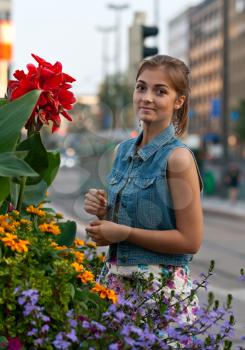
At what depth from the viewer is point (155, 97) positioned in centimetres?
314

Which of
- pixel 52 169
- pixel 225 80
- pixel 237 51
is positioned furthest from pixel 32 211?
pixel 237 51

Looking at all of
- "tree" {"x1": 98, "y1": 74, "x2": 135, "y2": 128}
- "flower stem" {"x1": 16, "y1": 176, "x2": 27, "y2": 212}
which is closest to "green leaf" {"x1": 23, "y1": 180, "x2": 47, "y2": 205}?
"flower stem" {"x1": 16, "y1": 176, "x2": 27, "y2": 212}

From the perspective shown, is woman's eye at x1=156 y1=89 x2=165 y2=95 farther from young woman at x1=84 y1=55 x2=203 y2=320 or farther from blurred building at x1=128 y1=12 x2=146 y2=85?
blurred building at x1=128 y1=12 x2=146 y2=85

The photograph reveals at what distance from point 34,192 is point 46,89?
46 cm

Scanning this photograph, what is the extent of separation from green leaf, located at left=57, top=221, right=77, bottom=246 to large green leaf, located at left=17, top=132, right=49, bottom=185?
0.27 metres

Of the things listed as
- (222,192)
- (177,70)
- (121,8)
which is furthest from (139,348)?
(121,8)

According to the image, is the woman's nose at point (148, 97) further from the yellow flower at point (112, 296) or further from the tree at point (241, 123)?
the tree at point (241, 123)

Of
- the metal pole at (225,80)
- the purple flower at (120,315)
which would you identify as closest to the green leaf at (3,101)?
the purple flower at (120,315)

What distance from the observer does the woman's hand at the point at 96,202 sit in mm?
3127

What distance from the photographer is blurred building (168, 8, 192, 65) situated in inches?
6521

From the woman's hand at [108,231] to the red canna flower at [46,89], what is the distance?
49 cm

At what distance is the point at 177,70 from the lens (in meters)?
3.16

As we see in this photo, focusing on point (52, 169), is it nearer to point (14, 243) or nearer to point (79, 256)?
point (79, 256)

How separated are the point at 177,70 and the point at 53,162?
28.6 inches
